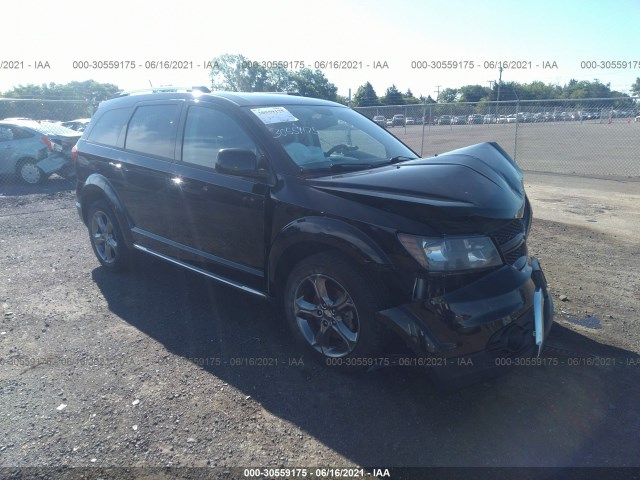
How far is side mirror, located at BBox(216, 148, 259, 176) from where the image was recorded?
3324mm

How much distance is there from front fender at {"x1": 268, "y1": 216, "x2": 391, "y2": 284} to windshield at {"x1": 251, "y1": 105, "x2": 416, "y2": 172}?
1.64 ft

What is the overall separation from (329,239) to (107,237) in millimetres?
3307

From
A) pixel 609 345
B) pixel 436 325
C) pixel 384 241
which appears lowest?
pixel 609 345

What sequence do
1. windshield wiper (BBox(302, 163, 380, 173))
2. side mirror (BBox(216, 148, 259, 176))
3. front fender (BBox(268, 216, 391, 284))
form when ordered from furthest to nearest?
windshield wiper (BBox(302, 163, 380, 173)), side mirror (BBox(216, 148, 259, 176)), front fender (BBox(268, 216, 391, 284))

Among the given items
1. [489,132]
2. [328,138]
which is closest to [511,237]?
[328,138]

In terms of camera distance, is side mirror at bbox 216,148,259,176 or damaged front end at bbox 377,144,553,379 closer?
damaged front end at bbox 377,144,553,379

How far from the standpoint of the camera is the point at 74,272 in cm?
551

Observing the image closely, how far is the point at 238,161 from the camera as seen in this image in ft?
11.0

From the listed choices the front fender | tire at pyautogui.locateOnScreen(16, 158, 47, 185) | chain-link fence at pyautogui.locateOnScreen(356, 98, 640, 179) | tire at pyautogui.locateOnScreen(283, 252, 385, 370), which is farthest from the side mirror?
tire at pyautogui.locateOnScreen(16, 158, 47, 185)

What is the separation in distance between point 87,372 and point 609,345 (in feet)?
12.6

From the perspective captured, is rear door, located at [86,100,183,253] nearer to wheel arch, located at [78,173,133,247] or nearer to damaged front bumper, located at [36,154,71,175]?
wheel arch, located at [78,173,133,247]

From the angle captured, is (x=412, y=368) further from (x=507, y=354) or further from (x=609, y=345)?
(x=609, y=345)

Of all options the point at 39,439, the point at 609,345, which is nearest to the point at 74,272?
the point at 39,439

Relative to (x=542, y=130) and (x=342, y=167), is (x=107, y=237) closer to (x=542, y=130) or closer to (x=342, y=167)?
(x=342, y=167)
